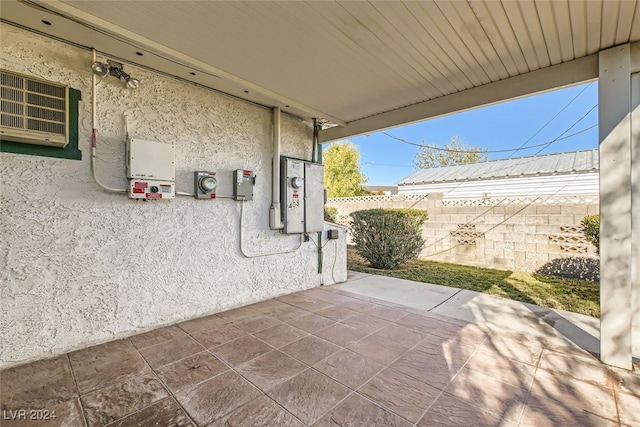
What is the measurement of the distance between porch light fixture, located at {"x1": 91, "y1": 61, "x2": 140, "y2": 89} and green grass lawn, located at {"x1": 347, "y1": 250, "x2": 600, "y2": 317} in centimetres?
573

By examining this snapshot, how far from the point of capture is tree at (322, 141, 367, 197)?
54.7 ft

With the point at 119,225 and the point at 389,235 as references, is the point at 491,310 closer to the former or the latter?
the point at 389,235

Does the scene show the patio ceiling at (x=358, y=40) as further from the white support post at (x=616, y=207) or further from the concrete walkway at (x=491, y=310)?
the concrete walkway at (x=491, y=310)

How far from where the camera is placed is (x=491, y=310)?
13.2 feet

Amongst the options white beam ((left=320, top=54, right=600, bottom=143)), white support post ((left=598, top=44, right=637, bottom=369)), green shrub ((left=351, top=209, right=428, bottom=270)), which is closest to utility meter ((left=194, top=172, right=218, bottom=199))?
white beam ((left=320, top=54, right=600, bottom=143))

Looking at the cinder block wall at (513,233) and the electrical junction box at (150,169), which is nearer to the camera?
the electrical junction box at (150,169)

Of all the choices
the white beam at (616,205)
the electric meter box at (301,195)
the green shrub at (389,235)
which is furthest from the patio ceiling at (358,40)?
the green shrub at (389,235)

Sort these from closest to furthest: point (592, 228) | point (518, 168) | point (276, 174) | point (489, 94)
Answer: point (489, 94) → point (276, 174) → point (592, 228) → point (518, 168)

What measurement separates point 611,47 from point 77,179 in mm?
5512

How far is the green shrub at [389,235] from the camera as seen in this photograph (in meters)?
7.01

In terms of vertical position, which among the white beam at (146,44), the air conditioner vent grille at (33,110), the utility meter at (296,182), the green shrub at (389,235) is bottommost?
the green shrub at (389,235)

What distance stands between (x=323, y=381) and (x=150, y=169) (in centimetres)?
290

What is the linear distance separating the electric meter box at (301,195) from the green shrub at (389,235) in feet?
8.25

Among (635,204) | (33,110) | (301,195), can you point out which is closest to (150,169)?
(33,110)
